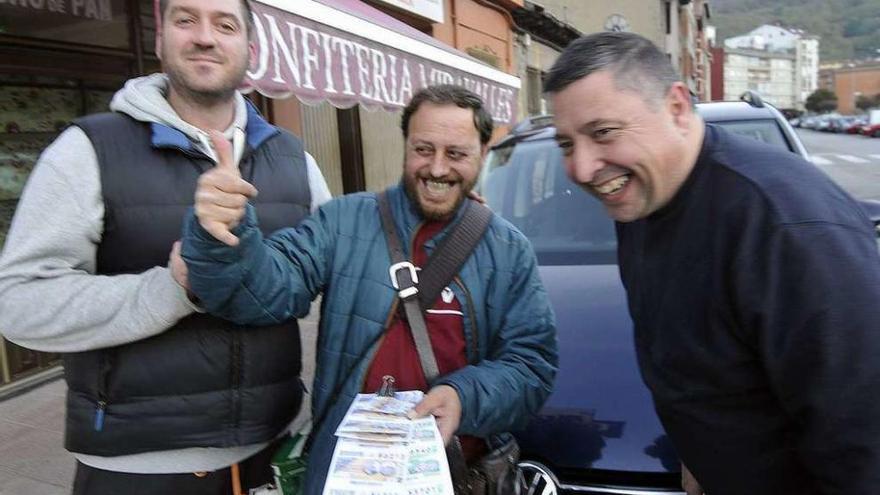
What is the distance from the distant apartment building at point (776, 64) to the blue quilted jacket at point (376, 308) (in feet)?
395

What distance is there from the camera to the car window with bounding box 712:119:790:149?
3877 millimetres

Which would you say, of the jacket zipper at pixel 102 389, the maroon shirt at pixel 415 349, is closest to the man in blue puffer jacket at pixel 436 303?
the maroon shirt at pixel 415 349

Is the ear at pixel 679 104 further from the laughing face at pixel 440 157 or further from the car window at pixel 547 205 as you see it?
the car window at pixel 547 205

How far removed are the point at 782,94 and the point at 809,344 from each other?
138 metres

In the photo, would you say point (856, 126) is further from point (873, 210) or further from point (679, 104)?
point (679, 104)

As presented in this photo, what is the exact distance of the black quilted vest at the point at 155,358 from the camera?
1529 mm

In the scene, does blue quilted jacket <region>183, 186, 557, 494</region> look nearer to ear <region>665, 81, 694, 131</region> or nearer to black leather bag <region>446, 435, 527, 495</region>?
black leather bag <region>446, 435, 527, 495</region>

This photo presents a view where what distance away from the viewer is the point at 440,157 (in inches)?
70.7

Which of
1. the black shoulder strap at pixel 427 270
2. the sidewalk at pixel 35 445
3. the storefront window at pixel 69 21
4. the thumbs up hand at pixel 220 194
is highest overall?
the storefront window at pixel 69 21

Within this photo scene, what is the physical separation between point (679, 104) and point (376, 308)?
2.93 feet

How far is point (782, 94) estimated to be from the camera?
120500 mm

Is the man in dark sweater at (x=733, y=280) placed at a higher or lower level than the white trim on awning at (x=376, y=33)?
lower

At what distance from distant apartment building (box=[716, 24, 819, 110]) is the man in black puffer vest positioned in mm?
120881

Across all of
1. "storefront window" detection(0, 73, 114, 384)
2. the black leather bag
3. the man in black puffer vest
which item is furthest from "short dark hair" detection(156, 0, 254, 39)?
"storefront window" detection(0, 73, 114, 384)
